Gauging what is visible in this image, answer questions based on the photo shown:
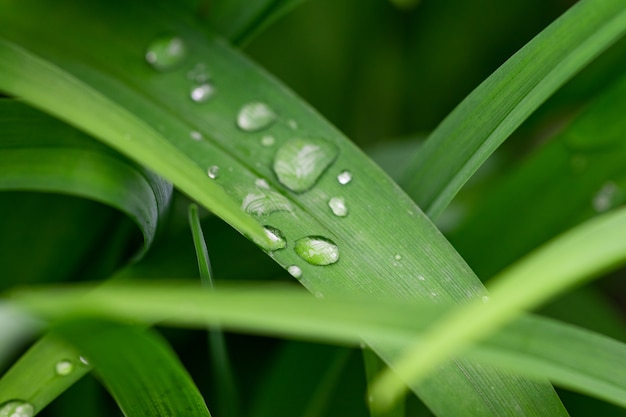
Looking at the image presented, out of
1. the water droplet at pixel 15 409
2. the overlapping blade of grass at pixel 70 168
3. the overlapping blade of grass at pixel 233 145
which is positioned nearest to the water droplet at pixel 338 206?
the overlapping blade of grass at pixel 233 145

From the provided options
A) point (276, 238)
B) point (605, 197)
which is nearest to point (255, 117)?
point (276, 238)

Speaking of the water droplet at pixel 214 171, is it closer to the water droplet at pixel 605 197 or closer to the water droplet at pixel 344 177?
the water droplet at pixel 344 177

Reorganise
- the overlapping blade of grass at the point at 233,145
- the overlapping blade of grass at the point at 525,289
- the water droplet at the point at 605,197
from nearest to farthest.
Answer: the overlapping blade of grass at the point at 525,289
the overlapping blade of grass at the point at 233,145
the water droplet at the point at 605,197

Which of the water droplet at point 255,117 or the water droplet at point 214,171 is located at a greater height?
the water droplet at point 255,117

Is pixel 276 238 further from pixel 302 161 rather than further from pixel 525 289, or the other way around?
pixel 525 289

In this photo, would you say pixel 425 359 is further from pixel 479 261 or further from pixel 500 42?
pixel 500 42
